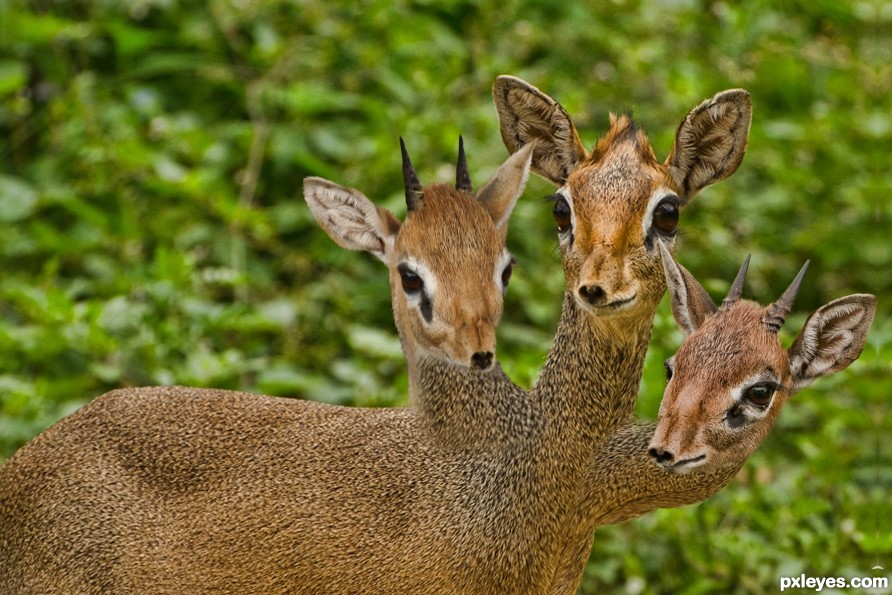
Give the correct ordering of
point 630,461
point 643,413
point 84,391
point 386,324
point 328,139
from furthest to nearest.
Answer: point 328,139, point 386,324, point 84,391, point 643,413, point 630,461

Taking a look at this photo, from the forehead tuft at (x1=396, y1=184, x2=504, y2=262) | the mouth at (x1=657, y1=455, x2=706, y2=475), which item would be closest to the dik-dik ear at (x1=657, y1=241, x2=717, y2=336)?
the mouth at (x1=657, y1=455, x2=706, y2=475)

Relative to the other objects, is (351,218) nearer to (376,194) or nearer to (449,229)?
(449,229)

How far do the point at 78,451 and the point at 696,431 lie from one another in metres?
1.84

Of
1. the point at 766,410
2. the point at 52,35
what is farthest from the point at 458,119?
the point at 766,410

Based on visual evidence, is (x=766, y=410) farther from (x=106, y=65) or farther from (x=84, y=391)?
(x=106, y=65)

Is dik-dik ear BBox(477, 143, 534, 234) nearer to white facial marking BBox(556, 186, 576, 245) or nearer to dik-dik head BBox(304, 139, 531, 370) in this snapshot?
dik-dik head BBox(304, 139, 531, 370)

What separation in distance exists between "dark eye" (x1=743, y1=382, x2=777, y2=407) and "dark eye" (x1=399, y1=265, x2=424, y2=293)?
0.90 metres

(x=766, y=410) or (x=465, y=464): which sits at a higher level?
(x=766, y=410)

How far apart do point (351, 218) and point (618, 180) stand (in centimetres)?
79

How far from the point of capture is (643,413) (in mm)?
5562

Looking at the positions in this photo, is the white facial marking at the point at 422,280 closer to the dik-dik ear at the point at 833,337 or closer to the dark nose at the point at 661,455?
the dark nose at the point at 661,455

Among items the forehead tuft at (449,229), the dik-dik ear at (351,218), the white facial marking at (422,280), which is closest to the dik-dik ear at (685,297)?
the forehead tuft at (449,229)

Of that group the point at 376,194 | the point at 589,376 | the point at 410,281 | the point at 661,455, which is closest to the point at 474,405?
the point at 589,376

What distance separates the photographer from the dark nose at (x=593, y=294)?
10.9 feet
